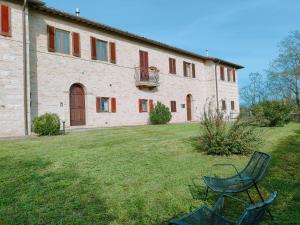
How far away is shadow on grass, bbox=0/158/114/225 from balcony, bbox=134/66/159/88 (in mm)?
14895

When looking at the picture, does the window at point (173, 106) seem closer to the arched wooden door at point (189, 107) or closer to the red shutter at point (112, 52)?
the arched wooden door at point (189, 107)

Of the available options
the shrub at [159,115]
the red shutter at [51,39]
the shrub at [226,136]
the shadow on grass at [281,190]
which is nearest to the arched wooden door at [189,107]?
the shrub at [159,115]

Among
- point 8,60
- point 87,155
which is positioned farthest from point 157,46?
point 87,155

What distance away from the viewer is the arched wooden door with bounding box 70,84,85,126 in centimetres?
1658

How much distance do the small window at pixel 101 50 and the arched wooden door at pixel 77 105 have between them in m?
2.46

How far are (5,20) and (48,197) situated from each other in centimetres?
1142

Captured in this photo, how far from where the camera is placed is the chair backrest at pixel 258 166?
374 centimetres

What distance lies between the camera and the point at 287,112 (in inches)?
680

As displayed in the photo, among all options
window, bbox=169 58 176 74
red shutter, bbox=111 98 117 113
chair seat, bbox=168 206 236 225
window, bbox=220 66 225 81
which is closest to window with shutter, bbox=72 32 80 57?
red shutter, bbox=111 98 117 113

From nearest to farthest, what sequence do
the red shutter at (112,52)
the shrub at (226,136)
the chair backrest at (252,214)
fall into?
the chair backrest at (252,214)
the shrub at (226,136)
the red shutter at (112,52)

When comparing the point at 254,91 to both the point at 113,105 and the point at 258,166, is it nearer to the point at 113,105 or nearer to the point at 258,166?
the point at 113,105

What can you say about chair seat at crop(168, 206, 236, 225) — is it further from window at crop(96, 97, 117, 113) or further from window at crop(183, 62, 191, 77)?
window at crop(183, 62, 191, 77)

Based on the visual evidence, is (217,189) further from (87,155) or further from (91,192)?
(87,155)

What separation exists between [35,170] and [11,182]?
805mm
